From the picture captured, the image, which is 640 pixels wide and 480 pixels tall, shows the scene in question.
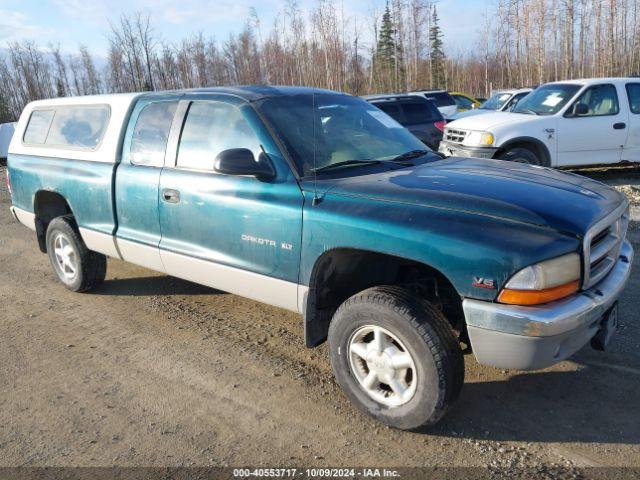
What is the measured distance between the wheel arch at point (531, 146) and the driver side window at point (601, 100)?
116cm

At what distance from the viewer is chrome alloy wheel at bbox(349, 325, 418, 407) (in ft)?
9.60

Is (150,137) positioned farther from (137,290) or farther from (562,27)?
(562,27)

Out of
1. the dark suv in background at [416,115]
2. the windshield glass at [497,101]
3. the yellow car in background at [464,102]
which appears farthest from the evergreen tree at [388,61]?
the dark suv in background at [416,115]

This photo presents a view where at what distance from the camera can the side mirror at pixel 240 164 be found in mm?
3293

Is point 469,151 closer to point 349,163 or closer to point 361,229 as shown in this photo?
point 349,163

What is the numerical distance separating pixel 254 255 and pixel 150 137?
154 cm

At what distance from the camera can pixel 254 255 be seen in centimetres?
349

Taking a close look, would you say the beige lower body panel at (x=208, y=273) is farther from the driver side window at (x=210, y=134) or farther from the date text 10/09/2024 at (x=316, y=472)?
the date text 10/09/2024 at (x=316, y=472)

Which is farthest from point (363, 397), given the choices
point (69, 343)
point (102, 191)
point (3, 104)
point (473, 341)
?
point (3, 104)

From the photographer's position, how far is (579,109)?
29.8 feet

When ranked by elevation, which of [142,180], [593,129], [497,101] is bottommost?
[142,180]

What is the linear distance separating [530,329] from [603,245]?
83cm

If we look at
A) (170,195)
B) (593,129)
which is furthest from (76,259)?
(593,129)

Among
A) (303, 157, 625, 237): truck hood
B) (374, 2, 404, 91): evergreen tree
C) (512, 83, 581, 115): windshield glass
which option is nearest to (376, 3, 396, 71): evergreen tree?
(374, 2, 404, 91): evergreen tree
